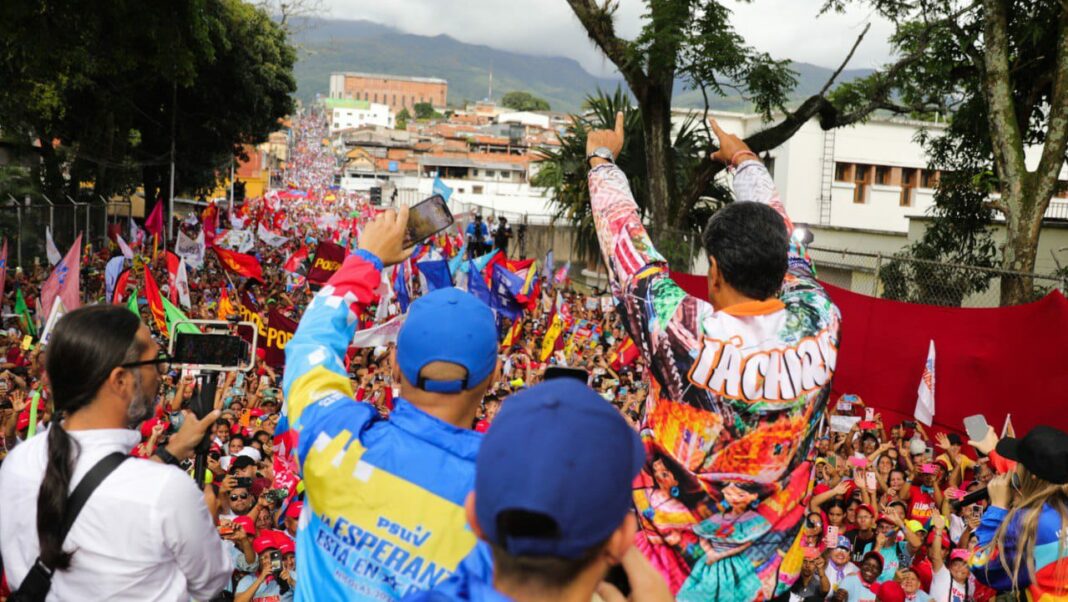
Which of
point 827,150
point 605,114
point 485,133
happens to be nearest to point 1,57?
point 605,114

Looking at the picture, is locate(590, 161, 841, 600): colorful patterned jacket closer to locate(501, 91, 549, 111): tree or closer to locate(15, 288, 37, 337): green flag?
locate(15, 288, 37, 337): green flag

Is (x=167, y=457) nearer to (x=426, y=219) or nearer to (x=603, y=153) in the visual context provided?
(x=426, y=219)

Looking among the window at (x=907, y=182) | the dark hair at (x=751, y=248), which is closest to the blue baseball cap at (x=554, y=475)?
the dark hair at (x=751, y=248)

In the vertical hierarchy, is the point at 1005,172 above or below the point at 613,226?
above

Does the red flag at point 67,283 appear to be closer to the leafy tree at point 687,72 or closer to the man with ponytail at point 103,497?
the leafy tree at point 687,72

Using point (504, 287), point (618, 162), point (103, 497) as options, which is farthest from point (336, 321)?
point (618, 162)

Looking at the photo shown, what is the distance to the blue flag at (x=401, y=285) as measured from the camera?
517 inches

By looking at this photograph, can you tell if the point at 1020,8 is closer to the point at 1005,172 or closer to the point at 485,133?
the point at 1005,172

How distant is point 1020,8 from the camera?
1192cm

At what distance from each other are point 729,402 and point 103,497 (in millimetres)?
1428

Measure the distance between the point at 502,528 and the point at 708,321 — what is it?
3.49 feet

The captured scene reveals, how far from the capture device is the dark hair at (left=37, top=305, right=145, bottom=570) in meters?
2.13

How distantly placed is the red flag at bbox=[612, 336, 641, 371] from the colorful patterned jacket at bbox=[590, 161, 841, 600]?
8530 mm

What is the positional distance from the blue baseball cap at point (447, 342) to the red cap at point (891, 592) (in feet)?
17.7
